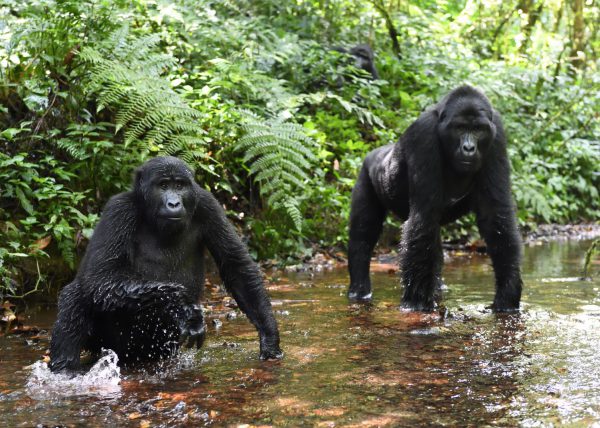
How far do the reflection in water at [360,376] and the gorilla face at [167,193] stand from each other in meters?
0.88

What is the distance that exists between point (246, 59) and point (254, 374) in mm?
6912

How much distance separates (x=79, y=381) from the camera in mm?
4137

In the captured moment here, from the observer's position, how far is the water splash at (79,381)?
154 inches

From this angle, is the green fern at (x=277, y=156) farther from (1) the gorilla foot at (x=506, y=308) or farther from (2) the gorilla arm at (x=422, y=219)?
(1) the gorilla foot at (x=506, y=308)

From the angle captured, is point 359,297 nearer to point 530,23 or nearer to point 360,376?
point 360,376

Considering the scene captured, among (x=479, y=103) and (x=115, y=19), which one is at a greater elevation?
(x=115, y=19)

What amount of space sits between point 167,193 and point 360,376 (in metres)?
1.63

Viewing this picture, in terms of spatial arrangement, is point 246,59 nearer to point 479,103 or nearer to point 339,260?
point 339,260

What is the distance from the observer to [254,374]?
4195 mm

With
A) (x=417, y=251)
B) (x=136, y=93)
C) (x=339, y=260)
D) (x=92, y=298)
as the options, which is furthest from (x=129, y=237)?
(x=339, y=260)

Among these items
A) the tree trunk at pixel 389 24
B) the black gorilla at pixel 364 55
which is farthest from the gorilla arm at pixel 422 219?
the tree trunk at pixel 389 24

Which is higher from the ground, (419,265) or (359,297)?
(419,265)

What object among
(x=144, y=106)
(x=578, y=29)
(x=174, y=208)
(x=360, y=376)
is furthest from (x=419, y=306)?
(x=578, y=29)

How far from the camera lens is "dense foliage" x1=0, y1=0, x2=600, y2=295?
7016 millimetres
